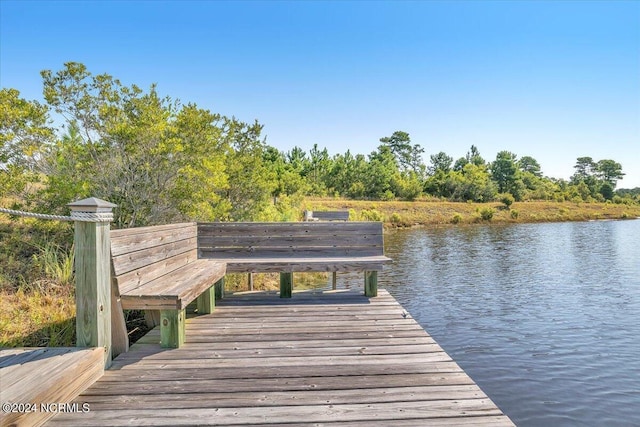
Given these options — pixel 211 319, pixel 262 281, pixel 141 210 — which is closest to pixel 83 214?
pixel 211 319

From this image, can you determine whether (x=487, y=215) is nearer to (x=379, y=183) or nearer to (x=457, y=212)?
(x=457, y=212)

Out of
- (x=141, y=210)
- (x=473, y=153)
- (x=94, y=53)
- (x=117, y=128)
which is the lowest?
(x=141, y=210)

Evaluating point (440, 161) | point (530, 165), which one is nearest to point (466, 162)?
point (440, 161)

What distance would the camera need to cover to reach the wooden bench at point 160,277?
11.5 feet

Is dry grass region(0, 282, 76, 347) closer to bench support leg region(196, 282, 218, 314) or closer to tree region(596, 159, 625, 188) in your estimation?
bench support leg region(196, 282, 218, 314)

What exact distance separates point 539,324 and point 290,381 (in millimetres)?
6239

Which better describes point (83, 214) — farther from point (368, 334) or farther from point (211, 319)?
point (368, 334)

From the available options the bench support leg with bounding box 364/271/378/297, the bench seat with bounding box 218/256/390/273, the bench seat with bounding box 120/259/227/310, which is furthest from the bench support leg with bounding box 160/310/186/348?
the bench support leg with bounding box 364/271/378/297

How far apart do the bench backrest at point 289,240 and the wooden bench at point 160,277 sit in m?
0.99

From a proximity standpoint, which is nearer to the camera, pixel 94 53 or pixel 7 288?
pixel 7 288

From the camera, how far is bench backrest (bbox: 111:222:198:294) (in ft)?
11.6

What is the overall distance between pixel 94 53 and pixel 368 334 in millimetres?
7862

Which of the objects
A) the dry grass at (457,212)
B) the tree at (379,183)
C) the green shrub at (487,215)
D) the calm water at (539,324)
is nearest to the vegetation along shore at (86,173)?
the calm water at (539,324)

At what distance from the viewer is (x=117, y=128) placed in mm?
6438
